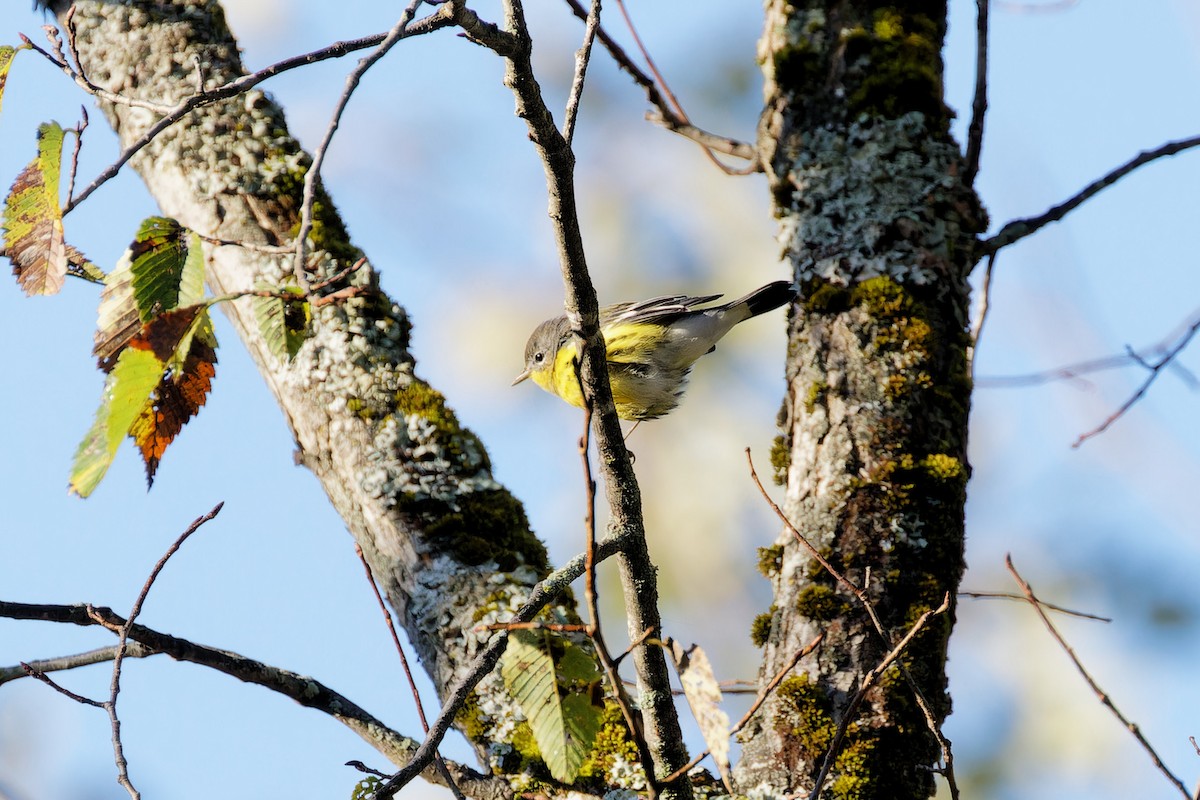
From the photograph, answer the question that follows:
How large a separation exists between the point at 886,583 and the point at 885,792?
1.71ft

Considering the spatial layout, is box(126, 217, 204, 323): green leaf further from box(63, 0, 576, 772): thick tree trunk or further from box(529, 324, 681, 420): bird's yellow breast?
box(529, 324, 681, 420): bird's yellow breast

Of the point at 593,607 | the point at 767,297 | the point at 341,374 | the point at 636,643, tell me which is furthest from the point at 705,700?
the point at 767,297

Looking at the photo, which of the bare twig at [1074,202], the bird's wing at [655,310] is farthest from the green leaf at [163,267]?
the bird's wing at [655,310]

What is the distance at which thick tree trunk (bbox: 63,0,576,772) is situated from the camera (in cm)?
293

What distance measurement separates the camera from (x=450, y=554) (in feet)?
9.73

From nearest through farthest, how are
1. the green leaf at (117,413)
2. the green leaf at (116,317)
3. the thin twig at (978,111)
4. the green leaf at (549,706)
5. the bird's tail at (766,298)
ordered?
the green leaf at (117,413)
the green leaf at (116,317)
the green leaf at (549,706)
the thin twig at (978,111)
the bird's tail at (766,298)

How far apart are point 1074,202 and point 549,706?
2227 millimetres

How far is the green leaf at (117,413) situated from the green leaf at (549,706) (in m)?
0.99

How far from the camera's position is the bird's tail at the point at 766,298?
4.24 meters

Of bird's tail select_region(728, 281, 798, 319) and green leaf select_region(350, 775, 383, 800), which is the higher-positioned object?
bird's tail select_region(728, 281, 798, 319)

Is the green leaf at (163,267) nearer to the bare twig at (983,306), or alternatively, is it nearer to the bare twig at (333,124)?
the bare twig at (333,124)

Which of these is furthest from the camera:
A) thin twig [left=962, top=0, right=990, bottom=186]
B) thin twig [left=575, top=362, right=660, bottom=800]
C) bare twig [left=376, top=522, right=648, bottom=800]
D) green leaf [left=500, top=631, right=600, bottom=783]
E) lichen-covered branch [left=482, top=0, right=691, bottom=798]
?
thin twig [left=962, top=0, right=990, bottom=186]

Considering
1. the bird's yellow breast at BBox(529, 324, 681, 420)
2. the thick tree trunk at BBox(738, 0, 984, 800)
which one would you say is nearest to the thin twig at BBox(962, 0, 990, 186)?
the thick tree trunk at BBox(738, 0, 984, 800)

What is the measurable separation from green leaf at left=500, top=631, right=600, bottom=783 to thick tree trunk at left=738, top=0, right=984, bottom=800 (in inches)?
26.9
